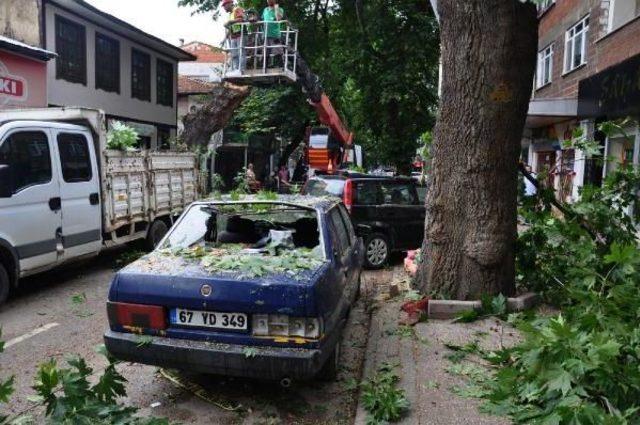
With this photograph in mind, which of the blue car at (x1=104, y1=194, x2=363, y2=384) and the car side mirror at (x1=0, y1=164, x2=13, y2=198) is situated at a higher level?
the car side mirror at (x1=0, y1=164, x2=13, y2=198)

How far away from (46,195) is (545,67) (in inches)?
749

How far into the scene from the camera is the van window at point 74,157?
24.4 ft

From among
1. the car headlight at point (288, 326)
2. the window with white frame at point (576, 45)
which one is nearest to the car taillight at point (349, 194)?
the car headlight at point (288, 326)

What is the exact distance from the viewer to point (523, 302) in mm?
6066

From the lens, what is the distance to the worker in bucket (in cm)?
1313

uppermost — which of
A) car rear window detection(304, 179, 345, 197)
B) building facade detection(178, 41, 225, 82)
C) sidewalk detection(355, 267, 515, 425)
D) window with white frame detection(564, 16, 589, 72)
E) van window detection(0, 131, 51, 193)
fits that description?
building facade detection(178, 41, 225, 82)

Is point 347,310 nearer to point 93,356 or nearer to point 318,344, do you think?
point 318,344

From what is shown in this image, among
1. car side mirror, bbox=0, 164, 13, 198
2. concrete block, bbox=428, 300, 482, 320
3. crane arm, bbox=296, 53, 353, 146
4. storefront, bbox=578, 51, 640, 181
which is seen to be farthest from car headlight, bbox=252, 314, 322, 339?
crane arm, bbox=296, 53, 353, 146

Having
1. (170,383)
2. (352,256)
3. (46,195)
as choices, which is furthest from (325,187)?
(170,383)

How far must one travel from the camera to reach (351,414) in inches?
162

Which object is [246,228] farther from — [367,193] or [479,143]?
[367,193]

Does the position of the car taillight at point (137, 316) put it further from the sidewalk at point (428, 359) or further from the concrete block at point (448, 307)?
the concrete block at point (448, 307)

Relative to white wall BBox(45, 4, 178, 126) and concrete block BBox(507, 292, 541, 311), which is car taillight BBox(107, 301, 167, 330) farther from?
white wall BBox(45, 4, 178, 126)

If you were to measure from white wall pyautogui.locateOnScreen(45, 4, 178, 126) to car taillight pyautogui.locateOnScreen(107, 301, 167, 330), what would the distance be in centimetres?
1385
